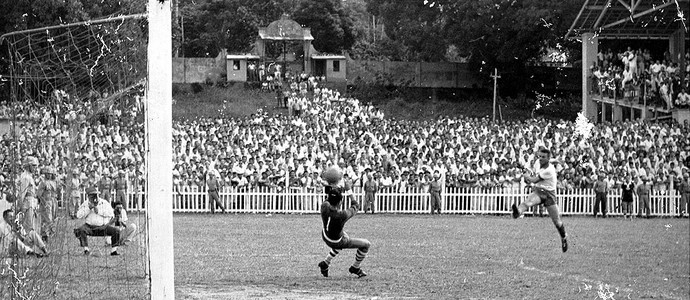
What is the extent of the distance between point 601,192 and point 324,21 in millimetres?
24424

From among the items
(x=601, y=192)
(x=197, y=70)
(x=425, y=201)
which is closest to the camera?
(x=601, y=192)

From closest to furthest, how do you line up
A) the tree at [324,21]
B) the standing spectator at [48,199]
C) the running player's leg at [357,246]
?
the standing spectator at [48,199]
the running player's leg at [357,246]
the tree at [324,21]

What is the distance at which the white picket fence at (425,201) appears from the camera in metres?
28.3

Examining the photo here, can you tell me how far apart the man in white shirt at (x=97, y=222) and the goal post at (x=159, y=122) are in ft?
16.6

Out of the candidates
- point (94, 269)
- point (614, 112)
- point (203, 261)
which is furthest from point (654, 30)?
point (94, 269)

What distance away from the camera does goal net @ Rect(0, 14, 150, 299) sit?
1011cm

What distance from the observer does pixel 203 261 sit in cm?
1636

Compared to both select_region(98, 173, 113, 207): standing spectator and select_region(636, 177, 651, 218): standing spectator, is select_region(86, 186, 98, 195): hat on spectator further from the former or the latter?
select_region(636, 177, 651, 218): standing spectator

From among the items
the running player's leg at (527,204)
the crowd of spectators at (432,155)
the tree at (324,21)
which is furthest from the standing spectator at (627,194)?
the tree at (324,21)

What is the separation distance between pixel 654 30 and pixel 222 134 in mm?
12880

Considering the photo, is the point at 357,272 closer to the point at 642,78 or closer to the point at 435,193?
the point at 435,193

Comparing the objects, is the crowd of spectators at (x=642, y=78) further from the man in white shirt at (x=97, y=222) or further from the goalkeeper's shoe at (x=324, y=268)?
the man in white shirt at (x=97, y=222)

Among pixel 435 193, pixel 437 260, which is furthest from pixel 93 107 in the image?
pixel 435 193

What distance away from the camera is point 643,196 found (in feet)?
93.0
